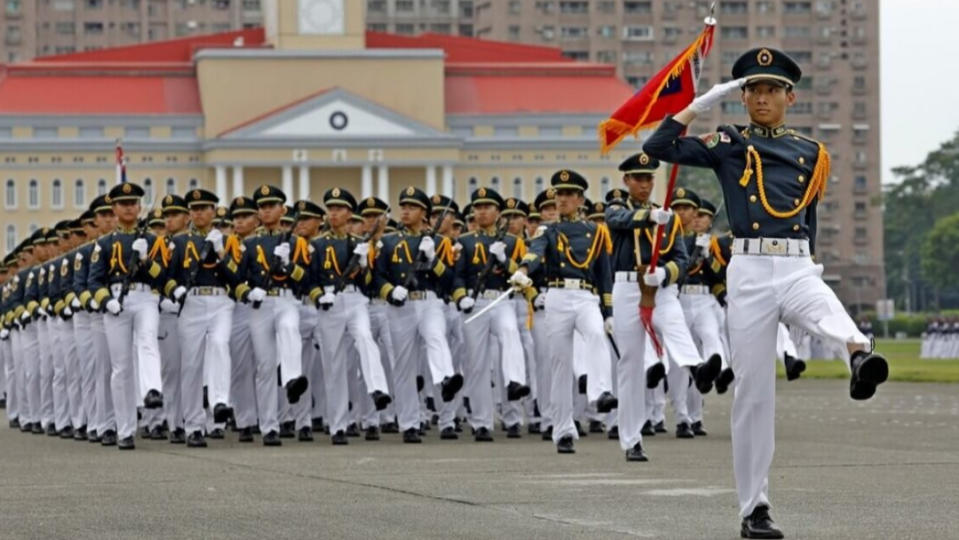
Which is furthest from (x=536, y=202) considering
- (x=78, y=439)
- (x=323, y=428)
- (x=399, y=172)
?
(x=399, y=172)

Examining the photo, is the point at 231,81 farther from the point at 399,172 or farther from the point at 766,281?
the point at 766,281

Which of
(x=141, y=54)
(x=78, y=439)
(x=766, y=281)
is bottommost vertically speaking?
(x=78, y=439)

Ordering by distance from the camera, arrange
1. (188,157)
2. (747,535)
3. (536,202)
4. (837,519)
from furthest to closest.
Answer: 1. (188,157)
2. (536,202)
3. (837,519)
4. (747,535)

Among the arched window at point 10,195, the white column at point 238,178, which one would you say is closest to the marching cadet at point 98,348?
the white column at point 238,178

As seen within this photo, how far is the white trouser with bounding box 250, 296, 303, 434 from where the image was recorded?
21078 mm

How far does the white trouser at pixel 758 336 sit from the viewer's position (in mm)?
11367

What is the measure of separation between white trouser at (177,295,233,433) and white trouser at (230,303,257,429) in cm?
24

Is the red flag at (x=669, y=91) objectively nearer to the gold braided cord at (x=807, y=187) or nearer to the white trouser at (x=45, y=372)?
the gold braided cord at (x=807, y=187)

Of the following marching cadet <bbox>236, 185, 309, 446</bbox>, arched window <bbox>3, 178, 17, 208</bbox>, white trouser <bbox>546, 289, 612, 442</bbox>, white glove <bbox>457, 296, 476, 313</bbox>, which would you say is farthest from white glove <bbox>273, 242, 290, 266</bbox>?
arched window <bbox>3, 178, 17, 208</bbox>

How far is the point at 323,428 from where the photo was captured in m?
24.0

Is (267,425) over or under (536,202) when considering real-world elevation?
under

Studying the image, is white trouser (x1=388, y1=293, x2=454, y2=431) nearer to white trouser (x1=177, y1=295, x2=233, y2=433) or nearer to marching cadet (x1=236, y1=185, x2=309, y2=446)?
marching cadet (x1=236, y1=185, x2=309, y2=446)

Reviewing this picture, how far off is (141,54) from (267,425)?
4555 inches

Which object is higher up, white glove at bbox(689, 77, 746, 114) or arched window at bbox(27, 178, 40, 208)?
arched window at bbox(27, 178, 40, 208)
